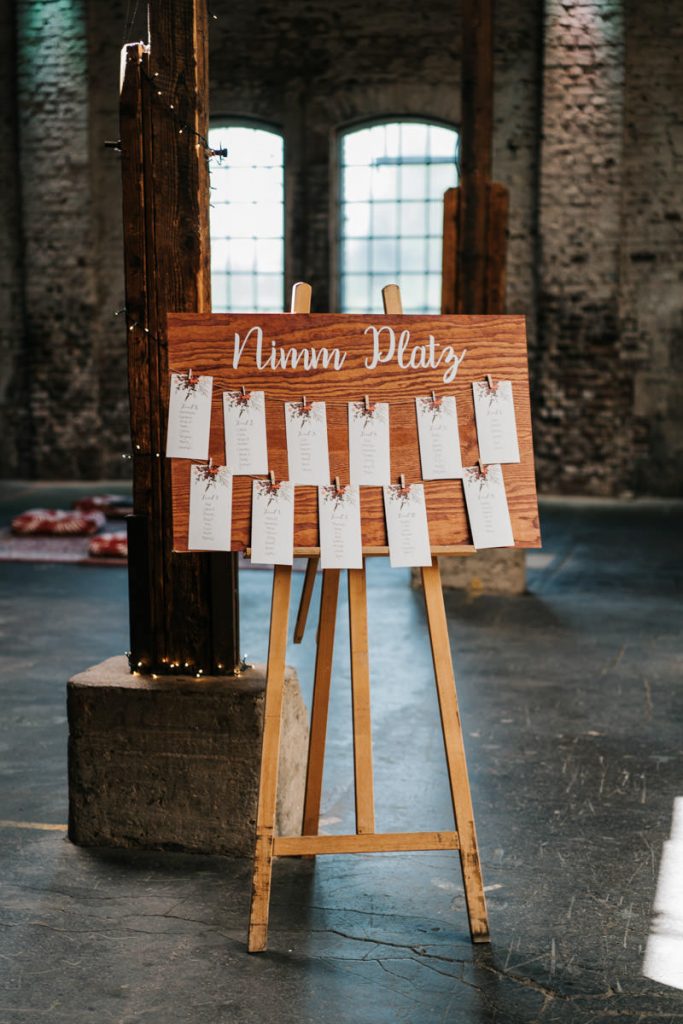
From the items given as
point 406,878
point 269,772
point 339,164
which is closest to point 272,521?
point 269,772

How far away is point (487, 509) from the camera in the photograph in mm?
2846

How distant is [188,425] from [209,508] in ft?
0.66

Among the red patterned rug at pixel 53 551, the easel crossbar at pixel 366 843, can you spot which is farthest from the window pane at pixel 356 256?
the easel crossbar at pixel 366 843

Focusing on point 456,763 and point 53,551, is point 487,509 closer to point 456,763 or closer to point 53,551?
point 456,763

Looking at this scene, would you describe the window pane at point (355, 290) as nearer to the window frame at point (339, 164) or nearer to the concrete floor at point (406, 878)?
the window frame at point (339, 164)

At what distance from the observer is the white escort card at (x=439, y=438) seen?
2854mm

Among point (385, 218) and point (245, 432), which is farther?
point (385, 218)

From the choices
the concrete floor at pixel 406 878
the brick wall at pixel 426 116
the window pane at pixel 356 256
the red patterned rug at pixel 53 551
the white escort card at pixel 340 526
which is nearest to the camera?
the concrete floor at pixel 406 878

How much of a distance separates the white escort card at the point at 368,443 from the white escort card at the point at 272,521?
17 cm

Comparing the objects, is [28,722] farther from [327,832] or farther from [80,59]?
[80,59]

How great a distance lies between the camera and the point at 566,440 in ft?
38.4

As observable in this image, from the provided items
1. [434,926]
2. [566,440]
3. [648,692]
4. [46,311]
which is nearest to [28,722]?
[434,926]

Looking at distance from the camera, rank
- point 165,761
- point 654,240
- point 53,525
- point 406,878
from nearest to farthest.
A: point 406,878, point 165,761, point 53,525, point 654,240

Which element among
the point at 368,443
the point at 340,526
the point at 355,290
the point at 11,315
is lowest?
the point at 340,526
